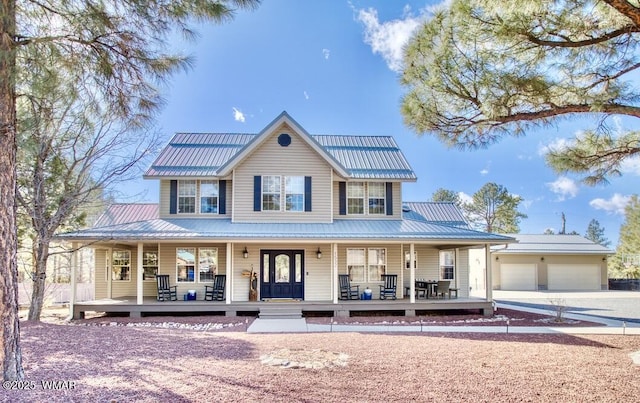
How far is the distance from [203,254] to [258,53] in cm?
1091

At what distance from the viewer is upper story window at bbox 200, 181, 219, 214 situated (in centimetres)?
1662

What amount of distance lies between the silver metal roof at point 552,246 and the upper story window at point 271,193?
59.0ft

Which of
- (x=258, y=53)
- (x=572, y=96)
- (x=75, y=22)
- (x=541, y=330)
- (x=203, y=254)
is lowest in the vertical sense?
(x=541, y=330)

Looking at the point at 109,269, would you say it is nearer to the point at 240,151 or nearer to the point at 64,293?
the point at 64,293

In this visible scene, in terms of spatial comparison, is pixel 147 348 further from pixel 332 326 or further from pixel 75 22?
pixel 75 22

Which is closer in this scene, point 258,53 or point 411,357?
point 411,357

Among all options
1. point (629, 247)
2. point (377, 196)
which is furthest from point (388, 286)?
point (629, 247)

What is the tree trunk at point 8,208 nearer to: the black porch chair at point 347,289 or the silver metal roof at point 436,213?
the black porch chair at point 347,289

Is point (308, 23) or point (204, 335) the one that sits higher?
point (308, 23)

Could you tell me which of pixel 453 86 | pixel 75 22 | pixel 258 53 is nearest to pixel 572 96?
pixel 453 86

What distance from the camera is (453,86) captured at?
7168mm

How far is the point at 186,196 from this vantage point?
16672 millimetres

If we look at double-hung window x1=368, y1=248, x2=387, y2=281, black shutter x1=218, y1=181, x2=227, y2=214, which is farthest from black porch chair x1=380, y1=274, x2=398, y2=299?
black shutter x1=218, y1=181, x2=227, y2=214

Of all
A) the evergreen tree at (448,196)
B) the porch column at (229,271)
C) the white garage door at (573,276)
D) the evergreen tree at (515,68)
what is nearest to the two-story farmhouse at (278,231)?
the porch column at (229,271)
